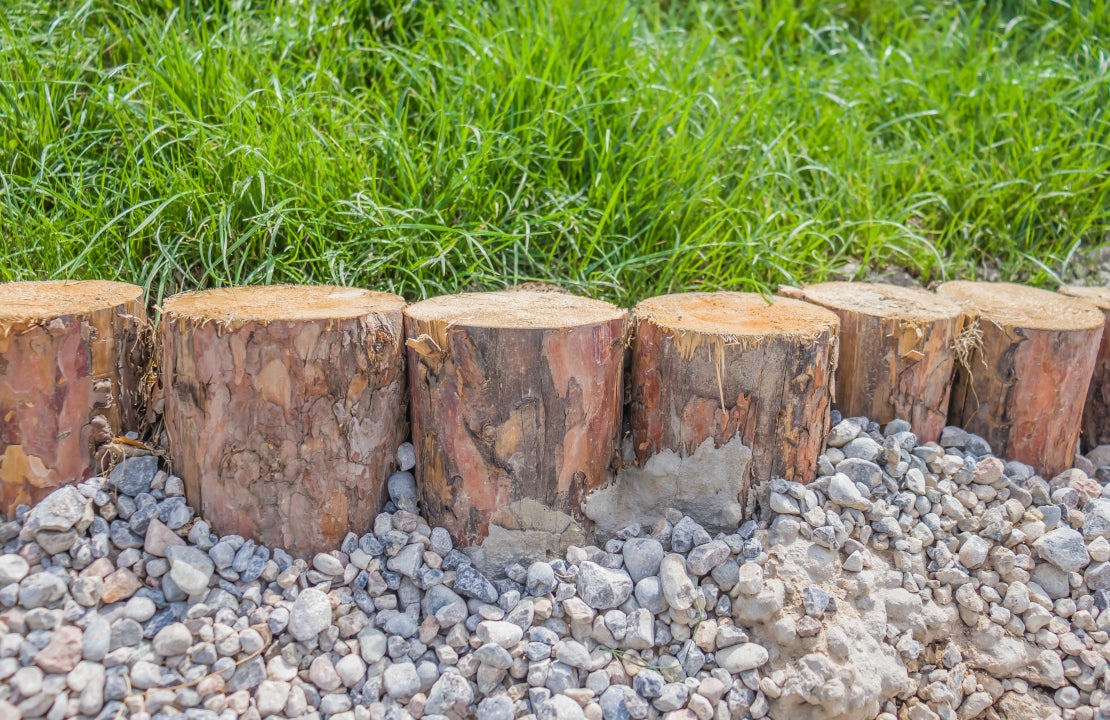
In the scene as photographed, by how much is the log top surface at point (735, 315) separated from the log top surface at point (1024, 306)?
1.70ft

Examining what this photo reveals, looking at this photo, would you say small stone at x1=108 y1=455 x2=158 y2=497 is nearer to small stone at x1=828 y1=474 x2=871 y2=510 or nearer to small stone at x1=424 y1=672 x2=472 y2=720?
small stone at x1=424 y1=672 x2=472 y2=720

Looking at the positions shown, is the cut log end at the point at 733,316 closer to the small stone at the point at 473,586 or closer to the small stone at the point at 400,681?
the small stone at the point at 473,586

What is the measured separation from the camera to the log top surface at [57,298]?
146 centimetres

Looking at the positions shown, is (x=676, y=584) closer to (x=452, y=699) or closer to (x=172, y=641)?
(x=452, y=699)

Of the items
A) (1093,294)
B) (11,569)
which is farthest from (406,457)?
(1093,294)

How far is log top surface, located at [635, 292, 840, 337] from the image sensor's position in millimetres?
1635

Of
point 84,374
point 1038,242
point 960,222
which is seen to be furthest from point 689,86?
point 84,374

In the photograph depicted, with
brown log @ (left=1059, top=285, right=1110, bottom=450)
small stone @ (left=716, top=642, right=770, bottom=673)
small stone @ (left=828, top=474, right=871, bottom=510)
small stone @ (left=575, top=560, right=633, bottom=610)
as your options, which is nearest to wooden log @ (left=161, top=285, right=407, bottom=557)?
small stone @ (left=575, top=560, right=633, bottom=610)

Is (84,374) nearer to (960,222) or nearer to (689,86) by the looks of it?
(689,86)

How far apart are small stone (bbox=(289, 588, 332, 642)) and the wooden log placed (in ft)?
0.47

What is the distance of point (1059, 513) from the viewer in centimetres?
181

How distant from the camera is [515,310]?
1.64 metres

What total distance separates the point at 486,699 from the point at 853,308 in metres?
1.23

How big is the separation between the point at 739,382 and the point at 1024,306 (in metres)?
0.98
